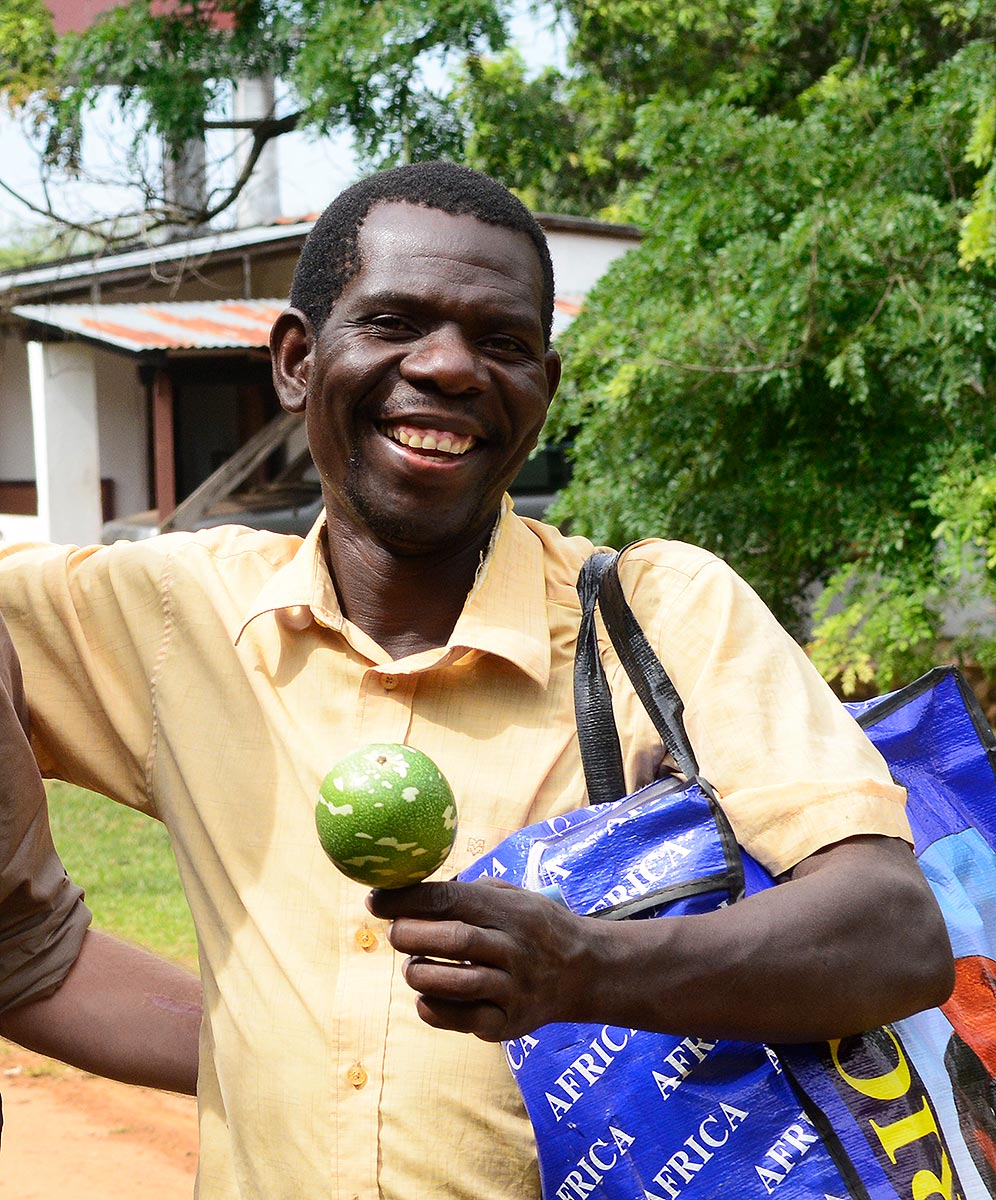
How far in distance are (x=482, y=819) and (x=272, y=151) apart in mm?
10976

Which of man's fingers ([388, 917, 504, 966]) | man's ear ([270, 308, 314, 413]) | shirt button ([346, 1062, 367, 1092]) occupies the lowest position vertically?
shirt button ([346, 1062, 367, 1092])

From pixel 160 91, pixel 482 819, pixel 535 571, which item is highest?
pixel 160 91

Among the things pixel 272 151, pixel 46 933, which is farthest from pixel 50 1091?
pixel 272 151

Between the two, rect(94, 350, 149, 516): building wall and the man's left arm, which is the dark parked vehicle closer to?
rect(94, 350, 149, 516): building wall

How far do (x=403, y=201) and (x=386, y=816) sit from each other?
1.00m

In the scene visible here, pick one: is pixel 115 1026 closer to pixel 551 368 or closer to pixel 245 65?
pixel 551 368

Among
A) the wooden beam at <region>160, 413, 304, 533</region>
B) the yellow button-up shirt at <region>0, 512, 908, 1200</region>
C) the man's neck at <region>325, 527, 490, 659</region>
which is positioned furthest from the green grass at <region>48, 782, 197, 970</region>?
the man's neck at <region>325, 527, 490, 659</region>

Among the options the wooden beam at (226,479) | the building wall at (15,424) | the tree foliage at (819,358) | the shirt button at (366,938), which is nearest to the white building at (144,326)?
the building wall at (15,424)

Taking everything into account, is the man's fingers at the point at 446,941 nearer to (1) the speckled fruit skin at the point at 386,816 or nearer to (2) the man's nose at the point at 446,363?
(1) the speckled fruit skin at the point at 386,816

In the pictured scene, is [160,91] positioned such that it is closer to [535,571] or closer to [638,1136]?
[535,571]

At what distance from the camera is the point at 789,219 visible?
6.43 metres

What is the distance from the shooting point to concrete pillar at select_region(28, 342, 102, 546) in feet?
47.1

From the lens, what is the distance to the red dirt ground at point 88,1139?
4.63 metres

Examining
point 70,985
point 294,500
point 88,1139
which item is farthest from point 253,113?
point 70,985
